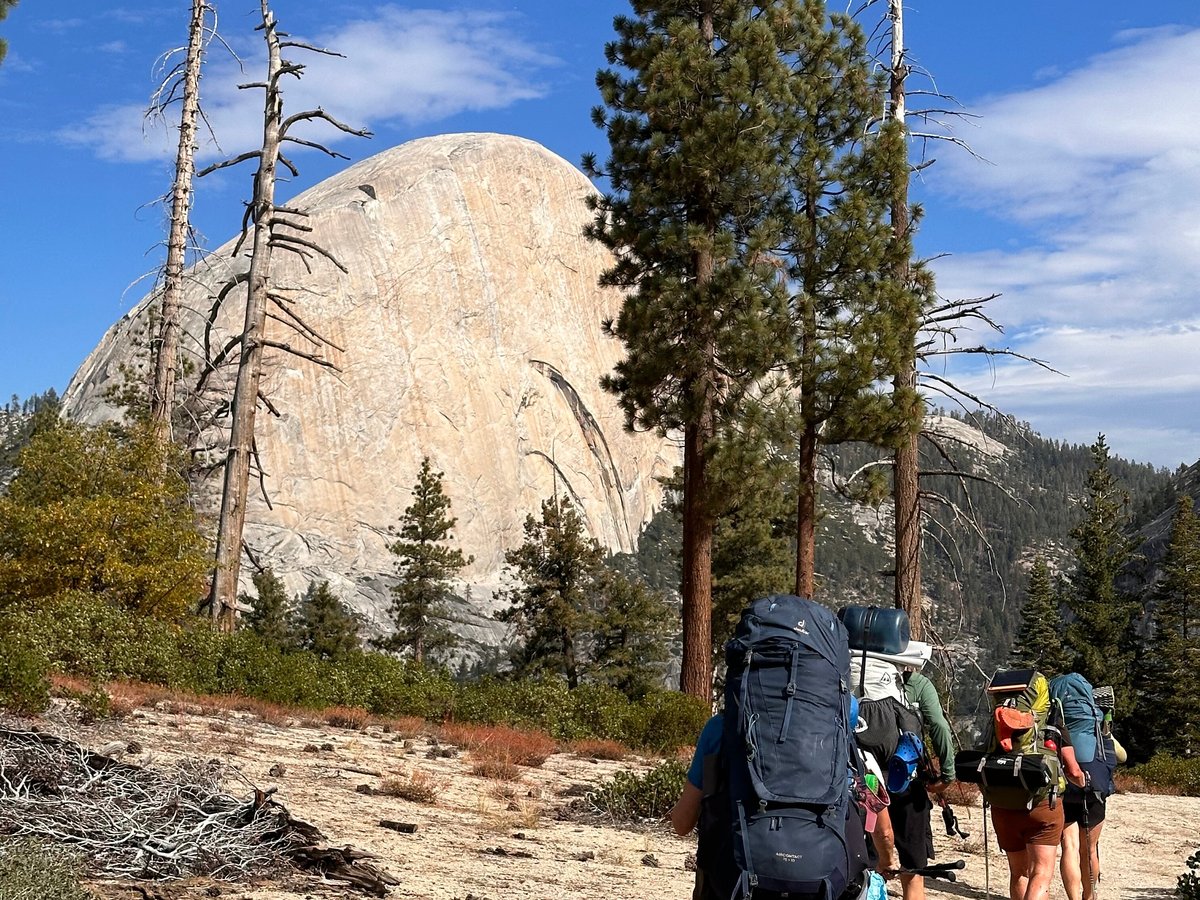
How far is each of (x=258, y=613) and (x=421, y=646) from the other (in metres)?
6.43

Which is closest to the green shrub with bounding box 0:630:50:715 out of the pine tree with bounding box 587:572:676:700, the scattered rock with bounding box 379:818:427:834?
the scattered rock with bounding box 379:818:427:834

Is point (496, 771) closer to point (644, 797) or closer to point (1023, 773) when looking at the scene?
point (644, 797)

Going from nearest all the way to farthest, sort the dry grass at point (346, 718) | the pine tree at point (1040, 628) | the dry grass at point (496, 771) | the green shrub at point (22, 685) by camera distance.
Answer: the green shrub at point (22, 685) < the dry grass at point (496, 771) < the dry grass at point (346, 718) < the pine tree at point (1040, 628)

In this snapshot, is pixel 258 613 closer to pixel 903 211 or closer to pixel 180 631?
pixel 180 631

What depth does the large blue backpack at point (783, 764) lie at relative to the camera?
3307 mm

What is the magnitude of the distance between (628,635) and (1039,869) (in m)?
37.6

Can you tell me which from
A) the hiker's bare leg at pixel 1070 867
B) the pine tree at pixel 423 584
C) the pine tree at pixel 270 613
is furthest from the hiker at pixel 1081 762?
the pine tree at pixel 423 584

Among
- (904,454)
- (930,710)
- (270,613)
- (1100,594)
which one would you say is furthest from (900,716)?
(1100,594)

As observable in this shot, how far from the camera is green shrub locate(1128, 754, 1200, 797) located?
57.9 feet

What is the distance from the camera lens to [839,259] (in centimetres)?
1588

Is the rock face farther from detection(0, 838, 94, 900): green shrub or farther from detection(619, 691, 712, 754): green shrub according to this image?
detection(0, 838, 94, 900): green shrub

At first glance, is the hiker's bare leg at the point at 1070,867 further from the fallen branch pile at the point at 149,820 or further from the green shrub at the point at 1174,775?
the green shrub at the point at 1174,775

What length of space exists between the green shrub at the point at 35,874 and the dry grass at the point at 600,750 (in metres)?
8.28

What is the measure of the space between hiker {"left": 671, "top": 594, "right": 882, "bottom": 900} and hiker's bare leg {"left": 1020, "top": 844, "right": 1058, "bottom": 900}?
2.40 m
